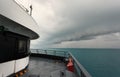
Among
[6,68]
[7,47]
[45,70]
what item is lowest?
[45,70]

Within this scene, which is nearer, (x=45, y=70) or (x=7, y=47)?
(x=7, y=47)

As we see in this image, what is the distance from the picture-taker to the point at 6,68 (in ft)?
10.3

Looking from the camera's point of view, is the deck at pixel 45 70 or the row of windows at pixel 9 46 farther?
the deck at pixel 45 70

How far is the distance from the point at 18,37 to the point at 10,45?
587 mm

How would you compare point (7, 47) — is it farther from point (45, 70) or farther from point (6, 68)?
point (45, 70)

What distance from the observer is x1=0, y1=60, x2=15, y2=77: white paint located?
2954 millimetres

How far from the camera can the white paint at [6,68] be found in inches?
116

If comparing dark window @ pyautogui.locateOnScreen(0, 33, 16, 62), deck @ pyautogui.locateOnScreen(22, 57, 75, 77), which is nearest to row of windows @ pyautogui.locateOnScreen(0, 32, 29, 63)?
dark window @ pyautogui.locateOnScreen(0, 33, 16, 62)

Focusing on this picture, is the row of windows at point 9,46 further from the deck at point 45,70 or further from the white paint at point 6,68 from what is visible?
the deck at point 45,70

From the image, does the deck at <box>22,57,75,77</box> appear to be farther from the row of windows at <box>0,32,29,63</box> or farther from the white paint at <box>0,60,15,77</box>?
the row of windows at <box>0,32,29,63</box>

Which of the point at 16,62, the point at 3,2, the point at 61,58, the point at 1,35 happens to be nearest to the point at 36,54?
the point at 61,58

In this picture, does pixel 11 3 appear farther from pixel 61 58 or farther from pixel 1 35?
pixel 61 58

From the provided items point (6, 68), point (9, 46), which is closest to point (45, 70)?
point (6, 68)

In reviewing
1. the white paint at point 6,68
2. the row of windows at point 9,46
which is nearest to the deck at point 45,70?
the white paint at point 6,68
